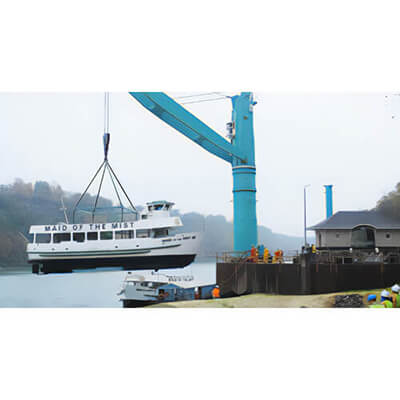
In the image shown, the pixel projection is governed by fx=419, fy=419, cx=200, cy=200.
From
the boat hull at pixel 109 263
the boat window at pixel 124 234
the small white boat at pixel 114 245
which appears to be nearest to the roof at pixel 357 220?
the small white boat at pixel 114 245

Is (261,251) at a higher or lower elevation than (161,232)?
lower

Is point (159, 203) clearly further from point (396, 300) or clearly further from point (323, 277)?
point (396, 300)

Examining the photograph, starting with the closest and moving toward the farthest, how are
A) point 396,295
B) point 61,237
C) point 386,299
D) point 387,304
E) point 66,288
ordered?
1. point 387,304
2. point 386,299
3. point 396,295
4. point 66,288
5. point 61,237

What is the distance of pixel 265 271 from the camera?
35.0 feet

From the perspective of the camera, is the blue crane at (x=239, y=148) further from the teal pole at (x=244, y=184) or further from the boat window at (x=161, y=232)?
the boat window at (x=161, y=232)

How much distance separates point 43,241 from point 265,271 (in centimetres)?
567

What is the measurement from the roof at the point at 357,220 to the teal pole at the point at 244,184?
6.34 ft

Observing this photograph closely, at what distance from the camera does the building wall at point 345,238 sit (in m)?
10.7

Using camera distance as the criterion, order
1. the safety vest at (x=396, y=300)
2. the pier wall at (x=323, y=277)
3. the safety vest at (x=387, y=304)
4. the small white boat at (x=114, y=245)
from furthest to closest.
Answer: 1. the small white boat at (x=114, y=245)
2. the pier wall at (x=323, y=277)
3. the safety vest at (x=396, y=300)
4. the safety vest at (x=387, y=304)

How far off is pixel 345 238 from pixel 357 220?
0.55 m

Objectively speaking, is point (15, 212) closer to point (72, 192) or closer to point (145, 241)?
point (72, 192)

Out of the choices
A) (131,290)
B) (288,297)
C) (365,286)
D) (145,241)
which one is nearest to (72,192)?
(145,241)

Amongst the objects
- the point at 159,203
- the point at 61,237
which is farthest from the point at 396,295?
the point at 61,237

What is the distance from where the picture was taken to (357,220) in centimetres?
1073
